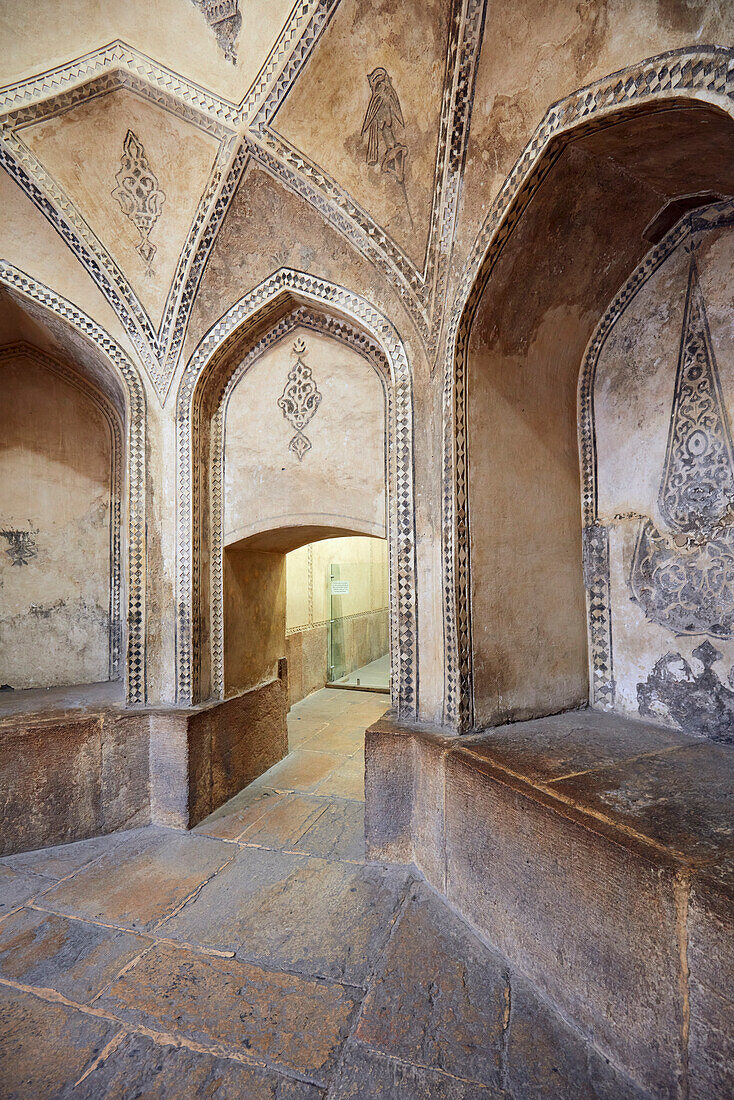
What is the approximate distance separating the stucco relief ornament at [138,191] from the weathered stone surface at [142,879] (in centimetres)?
408

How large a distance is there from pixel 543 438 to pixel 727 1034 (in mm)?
2878

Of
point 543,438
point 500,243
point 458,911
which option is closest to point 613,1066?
point 458,911

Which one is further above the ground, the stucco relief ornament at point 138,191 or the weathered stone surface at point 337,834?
the stucco relief ornament at point 138,191

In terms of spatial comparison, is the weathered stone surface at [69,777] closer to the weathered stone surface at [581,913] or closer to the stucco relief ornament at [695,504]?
the weathered stone surface at [581,913]

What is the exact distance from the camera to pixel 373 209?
126 inches

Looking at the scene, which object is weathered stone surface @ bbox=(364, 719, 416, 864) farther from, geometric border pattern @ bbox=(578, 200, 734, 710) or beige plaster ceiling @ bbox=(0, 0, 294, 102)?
beige plaster ceiling @ bbox=(0, 0, 294, 102)

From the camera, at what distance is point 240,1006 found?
2201 mm

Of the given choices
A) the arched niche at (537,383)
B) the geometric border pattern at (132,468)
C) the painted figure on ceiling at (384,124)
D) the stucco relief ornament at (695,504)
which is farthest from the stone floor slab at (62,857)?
the painted figure on ceiling at (384,124)

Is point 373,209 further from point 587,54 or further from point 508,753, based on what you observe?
point 508,753

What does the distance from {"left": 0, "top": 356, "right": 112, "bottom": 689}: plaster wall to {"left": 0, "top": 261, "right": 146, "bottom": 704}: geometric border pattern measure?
1.11 m

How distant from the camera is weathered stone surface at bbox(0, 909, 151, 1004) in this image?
2352 mm

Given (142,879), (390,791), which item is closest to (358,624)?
(390,791)

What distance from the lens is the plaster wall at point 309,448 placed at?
143 inches

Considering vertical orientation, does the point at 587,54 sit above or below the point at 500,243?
above
